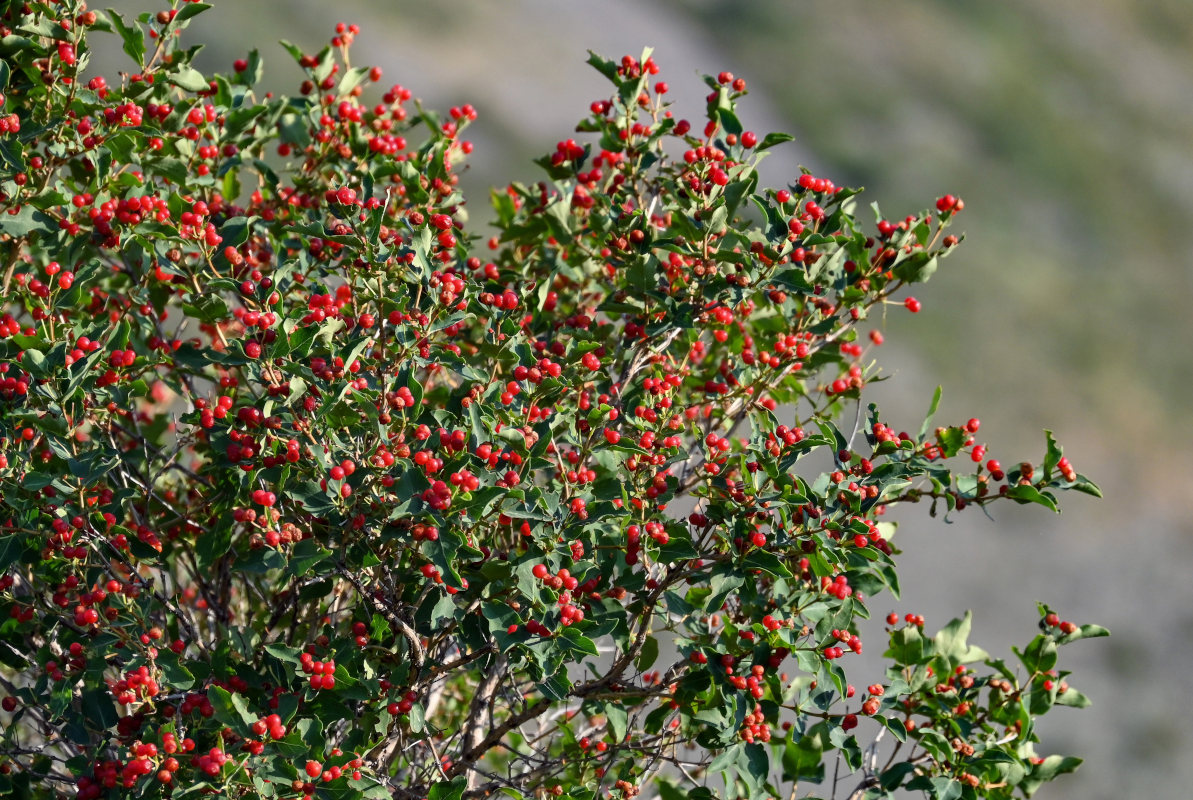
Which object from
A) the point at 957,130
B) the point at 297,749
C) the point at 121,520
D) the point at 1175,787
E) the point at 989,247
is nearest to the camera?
the point at 297,749

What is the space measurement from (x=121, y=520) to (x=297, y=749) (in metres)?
0.86

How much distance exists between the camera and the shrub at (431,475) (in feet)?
9.25

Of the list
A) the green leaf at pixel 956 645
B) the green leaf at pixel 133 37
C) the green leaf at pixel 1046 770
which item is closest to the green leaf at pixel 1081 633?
the green leaf at pixel 956 645

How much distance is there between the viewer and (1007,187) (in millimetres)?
27594

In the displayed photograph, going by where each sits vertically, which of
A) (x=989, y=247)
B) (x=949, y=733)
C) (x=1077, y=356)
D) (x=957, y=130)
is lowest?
(x=949, y=733)

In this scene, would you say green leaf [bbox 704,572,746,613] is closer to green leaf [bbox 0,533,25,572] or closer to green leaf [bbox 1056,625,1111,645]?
green leaf [bbox 1056,625,1111,645]

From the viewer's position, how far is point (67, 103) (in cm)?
334

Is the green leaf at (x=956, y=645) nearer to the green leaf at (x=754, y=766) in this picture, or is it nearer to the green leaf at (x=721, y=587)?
the green leaf at (x=754, y=766)

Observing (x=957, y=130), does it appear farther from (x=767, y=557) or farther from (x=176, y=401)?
(x=767, y=557)

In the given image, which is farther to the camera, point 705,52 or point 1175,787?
point 705,52

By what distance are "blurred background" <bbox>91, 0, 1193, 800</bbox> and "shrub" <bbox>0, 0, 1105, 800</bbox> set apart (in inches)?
487

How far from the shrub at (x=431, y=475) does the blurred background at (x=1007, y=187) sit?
12.4m

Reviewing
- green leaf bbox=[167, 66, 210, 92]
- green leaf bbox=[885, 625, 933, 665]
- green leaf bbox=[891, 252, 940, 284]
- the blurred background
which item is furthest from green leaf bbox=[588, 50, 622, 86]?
the blurred background

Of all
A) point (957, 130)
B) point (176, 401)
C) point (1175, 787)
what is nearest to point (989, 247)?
point (957, 130)
